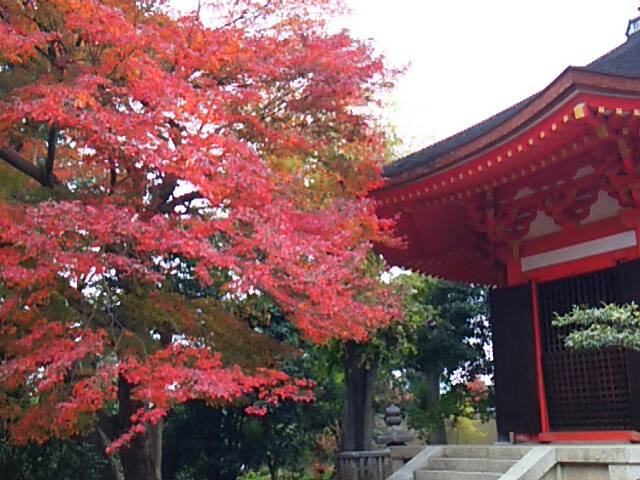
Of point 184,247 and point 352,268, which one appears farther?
point 352,268

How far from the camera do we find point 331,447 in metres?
15.7

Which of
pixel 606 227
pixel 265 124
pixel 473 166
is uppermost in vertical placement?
pixel 265 124

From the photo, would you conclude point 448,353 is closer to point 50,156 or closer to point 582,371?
point 582,371

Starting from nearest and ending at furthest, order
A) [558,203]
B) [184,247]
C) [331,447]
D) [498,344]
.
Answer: [184,247]
[558,203]
[498,344]
[331,447]

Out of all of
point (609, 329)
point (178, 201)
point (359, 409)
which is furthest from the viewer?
point (359, 409)

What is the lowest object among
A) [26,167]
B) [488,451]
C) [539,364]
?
[488,451]

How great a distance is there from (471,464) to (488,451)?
0.70 feet

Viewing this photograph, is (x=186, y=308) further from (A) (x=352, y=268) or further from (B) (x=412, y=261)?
(B) (x=412, y=261)

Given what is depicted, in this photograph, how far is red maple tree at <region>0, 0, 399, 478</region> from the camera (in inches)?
233

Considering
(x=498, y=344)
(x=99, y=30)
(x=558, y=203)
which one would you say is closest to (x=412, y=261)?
(x=498, y=344)

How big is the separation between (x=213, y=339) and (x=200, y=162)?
2.32m

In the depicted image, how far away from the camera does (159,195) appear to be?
7352 mm

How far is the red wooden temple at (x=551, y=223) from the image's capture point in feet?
20.3

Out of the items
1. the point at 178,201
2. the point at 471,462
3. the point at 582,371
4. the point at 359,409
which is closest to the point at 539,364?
the point at 582,371
